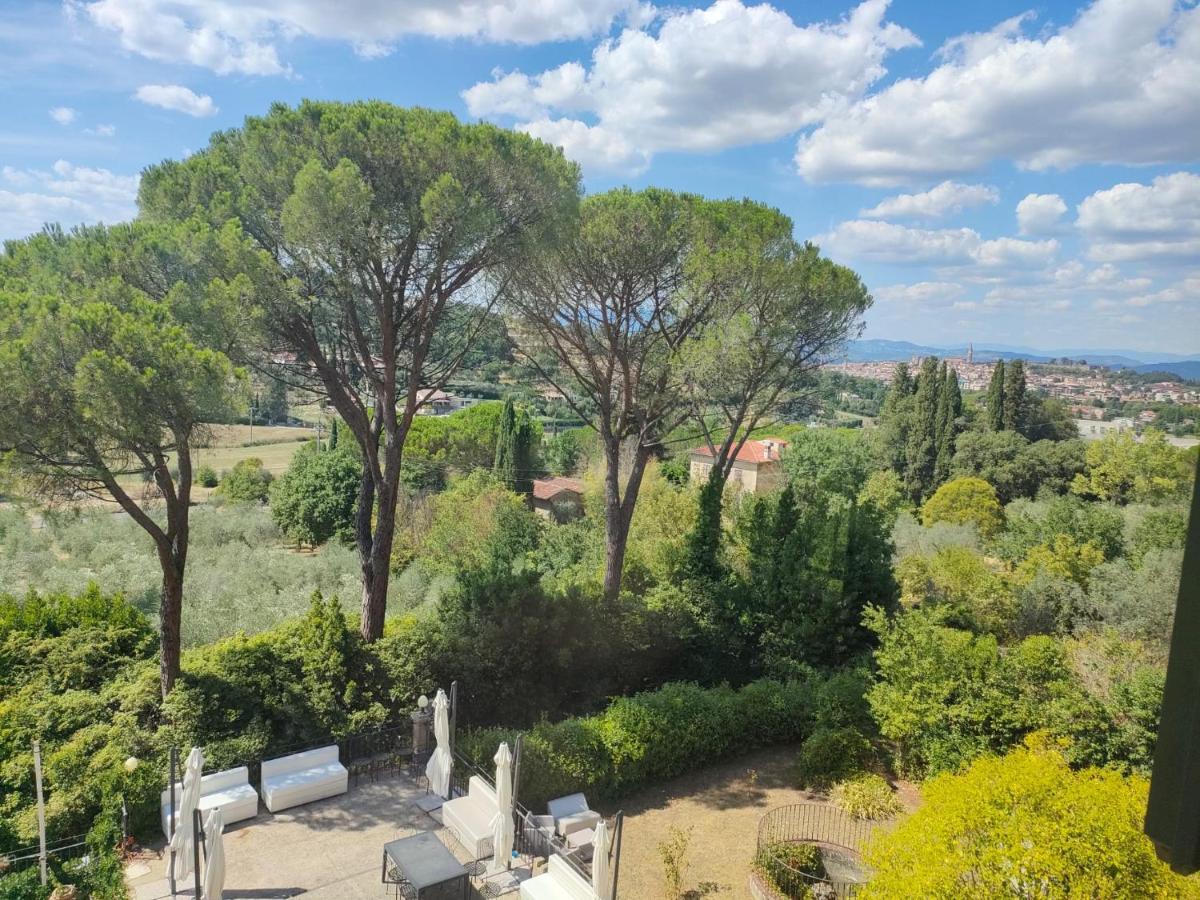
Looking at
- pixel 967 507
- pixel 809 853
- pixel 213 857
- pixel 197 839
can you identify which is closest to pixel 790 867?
pixel 809 853

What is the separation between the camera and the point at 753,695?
1170 centimetres

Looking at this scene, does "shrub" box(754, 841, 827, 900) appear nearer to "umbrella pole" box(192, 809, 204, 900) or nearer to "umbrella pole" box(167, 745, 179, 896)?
"umbrella pole" box(192, 809, 204, 900)

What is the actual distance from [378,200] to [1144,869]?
10.4 metres

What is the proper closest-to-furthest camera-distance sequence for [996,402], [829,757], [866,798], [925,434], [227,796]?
[227,796] → [866,798] → [829,757] → [925,434] → [996,402]

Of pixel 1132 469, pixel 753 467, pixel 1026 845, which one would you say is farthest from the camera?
pixel 753 467

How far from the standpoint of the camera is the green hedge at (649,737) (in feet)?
31.7

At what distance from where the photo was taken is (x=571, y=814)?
29.2 ft

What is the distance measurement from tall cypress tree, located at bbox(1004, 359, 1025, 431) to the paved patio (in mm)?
34351

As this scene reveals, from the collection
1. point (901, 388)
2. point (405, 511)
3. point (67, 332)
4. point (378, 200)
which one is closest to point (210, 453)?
point (67, 332)

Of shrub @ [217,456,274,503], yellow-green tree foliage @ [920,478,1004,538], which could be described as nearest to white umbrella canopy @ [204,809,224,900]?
yellow-green tree foliage @ [920,478,1004,538]

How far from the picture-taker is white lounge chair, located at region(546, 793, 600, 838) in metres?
8.66

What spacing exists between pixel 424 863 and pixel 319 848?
1670 millimetres

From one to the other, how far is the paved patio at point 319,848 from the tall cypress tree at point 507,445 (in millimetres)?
21764

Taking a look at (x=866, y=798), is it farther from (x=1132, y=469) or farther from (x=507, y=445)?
(x=507, y=445)
